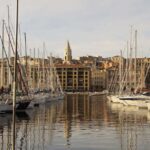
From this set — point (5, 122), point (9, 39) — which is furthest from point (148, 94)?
point (5, 122)

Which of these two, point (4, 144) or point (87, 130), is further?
point (87, 130)

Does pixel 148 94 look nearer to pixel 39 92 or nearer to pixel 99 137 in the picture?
pixel 39 92

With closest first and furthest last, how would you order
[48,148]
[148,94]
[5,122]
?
[48,148] < [5,122] < [148,94]

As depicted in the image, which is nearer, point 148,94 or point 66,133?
point 66,133

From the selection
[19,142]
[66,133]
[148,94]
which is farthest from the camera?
[148,94]

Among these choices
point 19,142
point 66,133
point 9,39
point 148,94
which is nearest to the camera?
point 19,142

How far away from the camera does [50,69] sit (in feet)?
311

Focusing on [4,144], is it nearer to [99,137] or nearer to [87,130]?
[99,137]

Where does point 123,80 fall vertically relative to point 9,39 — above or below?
below

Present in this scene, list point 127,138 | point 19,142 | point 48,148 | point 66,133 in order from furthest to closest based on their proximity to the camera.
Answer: point 66,133, point 127,138, point 19,142, point 48,148

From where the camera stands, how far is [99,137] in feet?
95.6

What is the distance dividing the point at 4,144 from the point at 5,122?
43.6 feet

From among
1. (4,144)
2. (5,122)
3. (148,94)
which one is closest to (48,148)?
(4,144)

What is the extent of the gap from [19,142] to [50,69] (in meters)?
68.1
